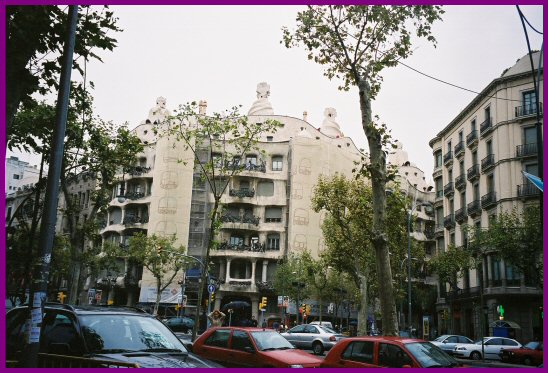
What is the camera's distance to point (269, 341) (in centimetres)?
1268

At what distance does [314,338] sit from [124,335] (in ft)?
72.9

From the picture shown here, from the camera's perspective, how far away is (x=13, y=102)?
8305mm

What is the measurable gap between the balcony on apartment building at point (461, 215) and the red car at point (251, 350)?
3969 centimetres

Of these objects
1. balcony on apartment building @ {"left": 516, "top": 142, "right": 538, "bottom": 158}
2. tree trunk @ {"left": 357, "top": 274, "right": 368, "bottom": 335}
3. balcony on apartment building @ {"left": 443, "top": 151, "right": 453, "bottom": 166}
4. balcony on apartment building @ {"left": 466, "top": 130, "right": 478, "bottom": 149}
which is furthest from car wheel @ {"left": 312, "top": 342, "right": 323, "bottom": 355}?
balcony on apartment building @ {"left": 443, "top": 151, "right": 453, "bottom": 166}

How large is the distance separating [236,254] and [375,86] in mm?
40733

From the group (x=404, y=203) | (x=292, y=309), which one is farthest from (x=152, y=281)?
(x=404, y=203)

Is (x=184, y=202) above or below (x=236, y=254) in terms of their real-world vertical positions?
above

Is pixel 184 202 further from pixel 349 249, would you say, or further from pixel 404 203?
pixel 404 203

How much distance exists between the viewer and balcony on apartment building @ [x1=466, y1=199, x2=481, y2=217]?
46.3 m

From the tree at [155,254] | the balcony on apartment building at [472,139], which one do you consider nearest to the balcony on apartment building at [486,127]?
the balcony on apartment building at [472,139]

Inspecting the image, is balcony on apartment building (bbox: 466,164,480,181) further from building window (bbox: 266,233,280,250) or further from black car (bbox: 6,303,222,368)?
black car (bbox: 6,303,222,368)

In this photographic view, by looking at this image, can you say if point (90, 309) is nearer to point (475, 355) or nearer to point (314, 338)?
point (314, 338)

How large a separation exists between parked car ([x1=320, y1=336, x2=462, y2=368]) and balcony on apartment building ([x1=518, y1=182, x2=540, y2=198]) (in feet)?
113

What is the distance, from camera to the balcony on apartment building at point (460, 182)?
164ft
